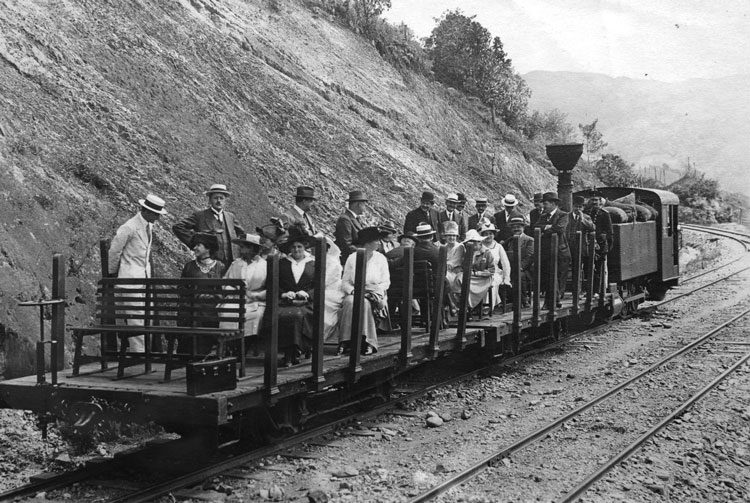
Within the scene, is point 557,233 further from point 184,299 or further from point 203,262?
point 184,299

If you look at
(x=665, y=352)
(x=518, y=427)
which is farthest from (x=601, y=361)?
(x=518, y=427)

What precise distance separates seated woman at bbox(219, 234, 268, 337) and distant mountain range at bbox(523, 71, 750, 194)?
9423 cm

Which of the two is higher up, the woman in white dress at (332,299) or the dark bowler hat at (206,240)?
the dark bowler hat at (206,240)

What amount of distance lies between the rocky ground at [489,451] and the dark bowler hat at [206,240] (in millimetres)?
1953

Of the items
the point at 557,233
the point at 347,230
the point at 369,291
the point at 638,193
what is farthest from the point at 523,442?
the point at 638,193

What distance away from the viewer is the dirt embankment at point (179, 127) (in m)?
9.71

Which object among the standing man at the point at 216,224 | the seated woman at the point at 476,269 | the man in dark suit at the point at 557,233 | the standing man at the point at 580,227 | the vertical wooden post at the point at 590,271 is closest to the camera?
the standing man at the point at 216,224

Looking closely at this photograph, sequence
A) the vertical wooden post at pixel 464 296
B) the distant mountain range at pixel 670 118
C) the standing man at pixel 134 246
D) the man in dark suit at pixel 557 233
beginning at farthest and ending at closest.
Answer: the distant mountain range at pixel 670 118, the man in dark suit at pixel 557 233, the vertical wooden post at pixel 464 296, the standing man at pixel 134 246

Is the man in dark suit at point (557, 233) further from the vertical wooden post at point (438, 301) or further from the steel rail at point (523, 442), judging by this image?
the vertical wooden post at point (438, 301)

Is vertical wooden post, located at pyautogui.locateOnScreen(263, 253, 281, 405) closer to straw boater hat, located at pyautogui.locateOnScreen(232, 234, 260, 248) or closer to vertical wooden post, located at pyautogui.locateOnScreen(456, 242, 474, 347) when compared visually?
straw boater hat, located at pyautogui.locateOnScreen(232, 234, 260, 248)

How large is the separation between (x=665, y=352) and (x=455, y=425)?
5332 mm

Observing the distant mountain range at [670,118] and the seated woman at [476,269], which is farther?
the distant mountain range at [670,118]

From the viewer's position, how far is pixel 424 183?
21.2 meters

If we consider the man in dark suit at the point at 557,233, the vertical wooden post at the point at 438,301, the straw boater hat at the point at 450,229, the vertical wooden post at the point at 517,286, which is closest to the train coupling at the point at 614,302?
the man in dark suit at the point at 557,233
